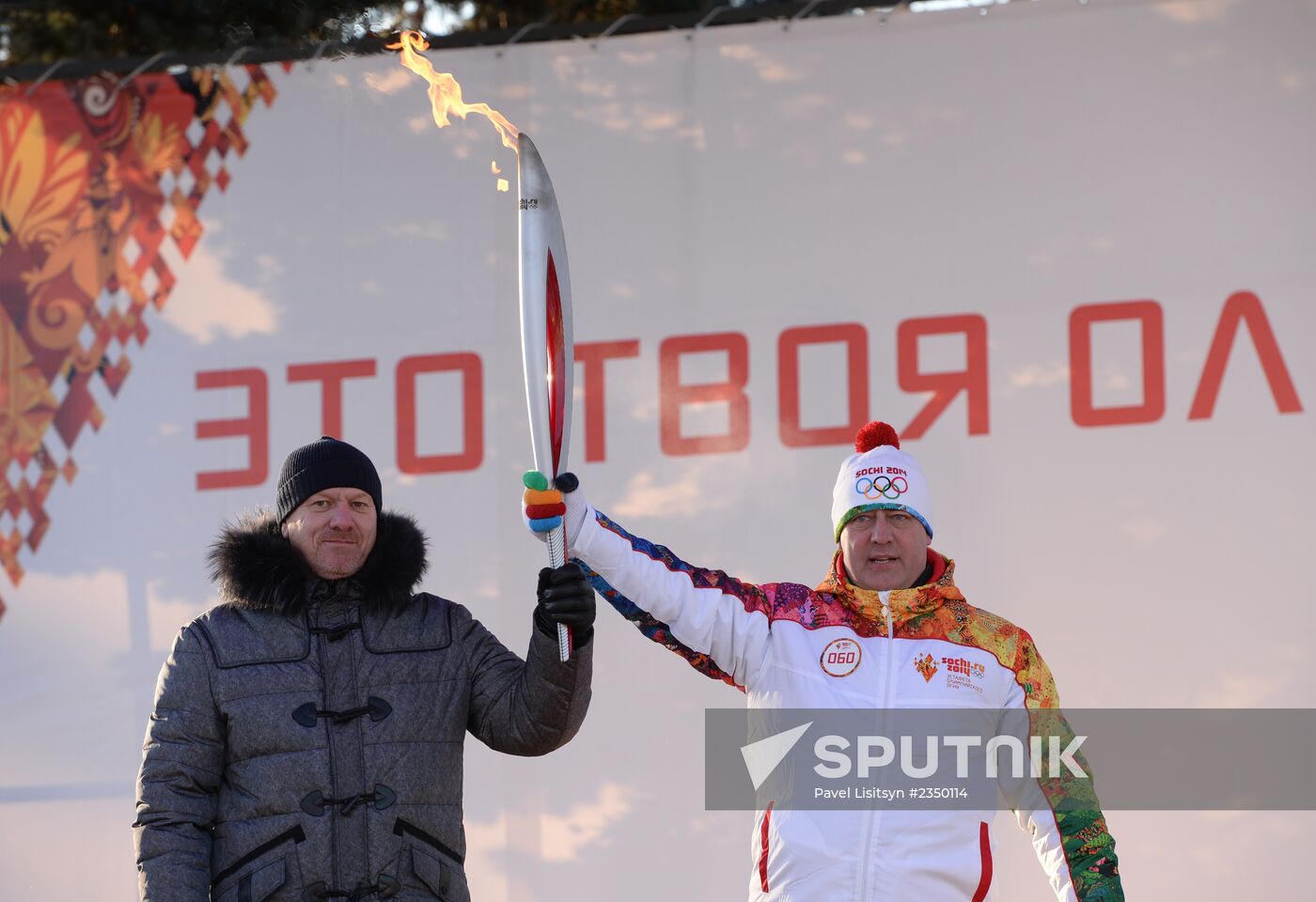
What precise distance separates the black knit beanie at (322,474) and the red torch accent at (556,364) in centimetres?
26

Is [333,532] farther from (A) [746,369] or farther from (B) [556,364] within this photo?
(A) [746,369]

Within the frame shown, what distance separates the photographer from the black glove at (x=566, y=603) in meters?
2.20

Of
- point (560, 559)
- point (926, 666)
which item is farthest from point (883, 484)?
point (560, 559)

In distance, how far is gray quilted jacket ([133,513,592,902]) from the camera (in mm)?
2172

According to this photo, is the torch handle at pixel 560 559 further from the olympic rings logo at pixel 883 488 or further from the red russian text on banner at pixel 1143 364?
the red russian text on banner at pixel 1143 364

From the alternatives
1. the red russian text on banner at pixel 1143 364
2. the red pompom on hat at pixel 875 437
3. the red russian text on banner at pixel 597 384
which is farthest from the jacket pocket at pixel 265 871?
the red russian text on banner at pixel 1143 364

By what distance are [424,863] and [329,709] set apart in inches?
9.1

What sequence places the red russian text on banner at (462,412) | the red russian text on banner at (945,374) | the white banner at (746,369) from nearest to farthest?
the white banner at (746,369), the red russian text on banner at (945,374), the red russian text on banner at (462,412)

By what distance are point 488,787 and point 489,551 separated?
50cm

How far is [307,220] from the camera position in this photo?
3.89 metres

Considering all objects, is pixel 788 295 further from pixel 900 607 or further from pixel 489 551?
pixel 900 607

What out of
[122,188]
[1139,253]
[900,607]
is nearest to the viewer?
[900,607]

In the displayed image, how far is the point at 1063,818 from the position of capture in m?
2.32

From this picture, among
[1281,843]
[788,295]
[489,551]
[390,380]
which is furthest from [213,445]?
[1281,843]
